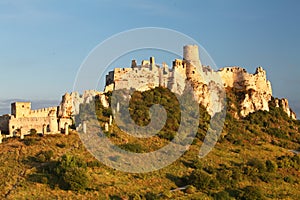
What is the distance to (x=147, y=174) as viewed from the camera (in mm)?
41406

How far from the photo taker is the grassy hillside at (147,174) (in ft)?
117

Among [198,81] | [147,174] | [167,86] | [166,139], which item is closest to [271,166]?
[166,139]

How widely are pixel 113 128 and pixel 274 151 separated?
19504 millimetres

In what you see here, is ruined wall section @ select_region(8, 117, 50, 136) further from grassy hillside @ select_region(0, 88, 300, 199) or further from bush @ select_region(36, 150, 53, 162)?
bush @ select_region(36, 150, 53, 162)

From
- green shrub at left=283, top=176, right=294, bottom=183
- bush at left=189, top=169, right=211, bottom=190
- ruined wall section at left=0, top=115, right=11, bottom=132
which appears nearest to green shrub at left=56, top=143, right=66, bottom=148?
ruined wall section at left=0, top=115, right=11, bottom=132

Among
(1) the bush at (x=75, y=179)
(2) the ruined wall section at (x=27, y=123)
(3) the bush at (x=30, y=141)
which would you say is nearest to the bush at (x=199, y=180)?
(1) the bush at (x=75, y=179)

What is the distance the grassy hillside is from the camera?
35750mm

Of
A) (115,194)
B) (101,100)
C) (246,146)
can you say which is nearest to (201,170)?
(115,194)

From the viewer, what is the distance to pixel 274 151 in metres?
56.8

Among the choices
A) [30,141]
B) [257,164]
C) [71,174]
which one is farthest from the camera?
[257,164]

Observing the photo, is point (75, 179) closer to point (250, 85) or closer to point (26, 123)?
point (26, 123)

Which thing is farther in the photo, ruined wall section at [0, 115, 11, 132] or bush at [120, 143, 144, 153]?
ruined wall section at [0, 115, 11, 132]

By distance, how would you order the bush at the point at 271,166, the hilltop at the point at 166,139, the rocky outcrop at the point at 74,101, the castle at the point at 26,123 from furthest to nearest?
the rocky outcrop at the point at 74,101 < the bush at the point at 271,166 < the castle at the point at 26,123 < the hilltop at the point at 166,139

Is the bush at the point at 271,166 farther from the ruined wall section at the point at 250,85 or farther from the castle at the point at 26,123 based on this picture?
the ruined wall section at the point at 250,85
